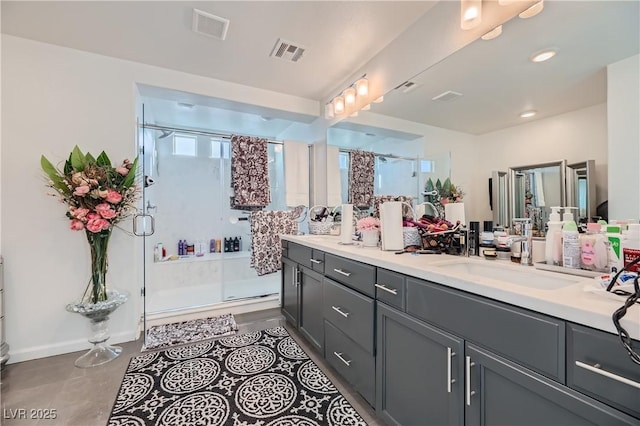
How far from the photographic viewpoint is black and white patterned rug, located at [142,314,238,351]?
91.7 inches

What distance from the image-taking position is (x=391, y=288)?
1.30m

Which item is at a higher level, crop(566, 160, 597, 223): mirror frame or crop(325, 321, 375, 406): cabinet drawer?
crop(566, 160, 597, 223): mirror frame

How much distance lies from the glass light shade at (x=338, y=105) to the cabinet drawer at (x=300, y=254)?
1472 millimetres

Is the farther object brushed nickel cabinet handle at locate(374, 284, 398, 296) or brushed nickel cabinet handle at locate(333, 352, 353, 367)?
brushed nickel cabinet handle at locate(333, 352, 353, 367)

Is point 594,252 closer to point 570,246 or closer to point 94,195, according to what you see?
point 570,246

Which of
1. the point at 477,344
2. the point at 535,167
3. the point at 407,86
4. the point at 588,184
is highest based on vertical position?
the point at 407,86

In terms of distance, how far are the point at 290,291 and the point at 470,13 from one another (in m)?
2.43

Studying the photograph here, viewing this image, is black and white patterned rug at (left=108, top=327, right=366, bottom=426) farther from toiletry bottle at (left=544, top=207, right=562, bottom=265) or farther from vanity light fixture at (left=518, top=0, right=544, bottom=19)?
vanity light fixture at (left=518, top=0, right=544, bottom=19)

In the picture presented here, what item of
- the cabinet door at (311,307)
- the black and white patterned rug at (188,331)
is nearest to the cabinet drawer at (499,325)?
the cabinet door at (311,307)

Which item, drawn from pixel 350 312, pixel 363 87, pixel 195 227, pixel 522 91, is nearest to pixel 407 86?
pixel 363 87

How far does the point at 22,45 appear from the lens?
2.06 m

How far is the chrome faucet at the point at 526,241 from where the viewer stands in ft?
4.15

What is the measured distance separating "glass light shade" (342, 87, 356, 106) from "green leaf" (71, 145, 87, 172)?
2279 millimetres

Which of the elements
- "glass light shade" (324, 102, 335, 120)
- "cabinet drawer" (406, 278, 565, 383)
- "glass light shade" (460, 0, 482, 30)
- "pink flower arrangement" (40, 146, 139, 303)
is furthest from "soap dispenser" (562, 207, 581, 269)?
"pink flower arrangement" (40, 146, 139, 303)
